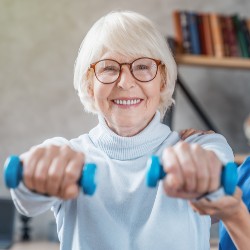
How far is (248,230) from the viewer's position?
83cm

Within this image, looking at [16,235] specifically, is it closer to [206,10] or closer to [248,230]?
[206,10]

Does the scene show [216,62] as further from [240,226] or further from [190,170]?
[190,170]

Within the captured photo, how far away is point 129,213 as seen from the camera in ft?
3.01

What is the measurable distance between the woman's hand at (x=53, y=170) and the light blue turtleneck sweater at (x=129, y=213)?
0.25 meters

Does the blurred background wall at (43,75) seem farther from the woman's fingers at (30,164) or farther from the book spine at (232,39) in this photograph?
the woman's fingers at (30,164)

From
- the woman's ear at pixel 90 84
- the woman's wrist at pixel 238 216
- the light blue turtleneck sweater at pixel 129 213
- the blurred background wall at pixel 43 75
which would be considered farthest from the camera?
the blurred background wall at pixel 43 75

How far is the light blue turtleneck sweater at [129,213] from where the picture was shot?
2.95ft

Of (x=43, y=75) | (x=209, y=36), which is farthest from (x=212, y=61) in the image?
(x=43, y=75)

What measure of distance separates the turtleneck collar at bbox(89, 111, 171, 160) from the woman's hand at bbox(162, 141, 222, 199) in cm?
35

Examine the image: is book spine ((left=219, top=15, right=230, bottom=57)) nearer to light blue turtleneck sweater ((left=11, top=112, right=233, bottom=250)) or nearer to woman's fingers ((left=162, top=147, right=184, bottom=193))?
light blue turtleneck sweater ((left=11, top=112, right=233, bottom=250))

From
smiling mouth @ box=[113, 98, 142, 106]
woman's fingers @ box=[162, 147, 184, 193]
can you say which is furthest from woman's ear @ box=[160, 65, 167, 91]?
woman's fingers @ box=[162, 147, 184, 193]

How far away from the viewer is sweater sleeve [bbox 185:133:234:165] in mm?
840

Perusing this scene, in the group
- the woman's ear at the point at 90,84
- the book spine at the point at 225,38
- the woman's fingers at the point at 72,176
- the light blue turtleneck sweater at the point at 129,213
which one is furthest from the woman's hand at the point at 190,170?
the book spine at the point at 225,38

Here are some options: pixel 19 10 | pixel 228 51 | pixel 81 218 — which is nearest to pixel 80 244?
pixel 81 218
